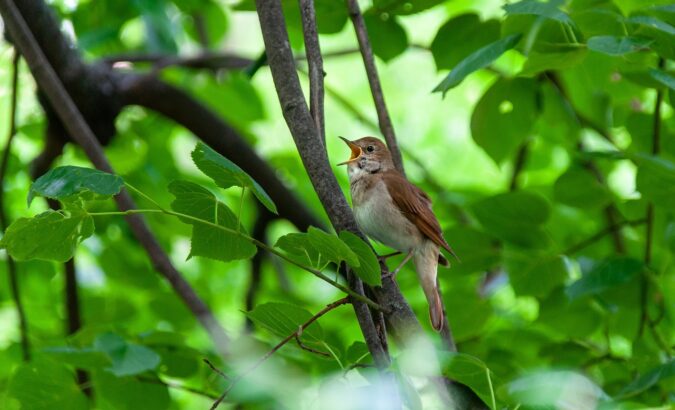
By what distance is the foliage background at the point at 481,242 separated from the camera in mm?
2646

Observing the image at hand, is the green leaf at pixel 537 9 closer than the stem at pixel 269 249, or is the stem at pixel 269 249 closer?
the stem at pixel 269 249

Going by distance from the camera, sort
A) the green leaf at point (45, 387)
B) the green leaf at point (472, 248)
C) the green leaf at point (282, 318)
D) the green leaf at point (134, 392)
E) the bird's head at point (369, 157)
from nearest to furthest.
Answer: the green leaf at point (282, 318) → the green leaf at point (45, 387) → the green leaf at point (134, 392) → the green leaf at point (472, 248) → the bird's head at point (369, 157)

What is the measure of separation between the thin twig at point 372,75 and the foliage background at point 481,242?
0.24 m

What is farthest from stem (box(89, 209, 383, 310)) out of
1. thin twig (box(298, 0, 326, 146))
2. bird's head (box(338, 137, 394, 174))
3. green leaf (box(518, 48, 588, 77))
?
bird's head (box(338, 137, 394, 174))

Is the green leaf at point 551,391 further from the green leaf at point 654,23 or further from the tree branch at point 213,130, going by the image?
the tree branch at point 213,130

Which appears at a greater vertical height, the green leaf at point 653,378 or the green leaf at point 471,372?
the green leaf at point 471,372

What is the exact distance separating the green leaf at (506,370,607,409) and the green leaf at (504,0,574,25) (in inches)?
37.6

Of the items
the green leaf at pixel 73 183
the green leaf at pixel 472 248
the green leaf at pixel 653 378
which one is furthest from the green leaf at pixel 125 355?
the green leaf at pixel 653 378

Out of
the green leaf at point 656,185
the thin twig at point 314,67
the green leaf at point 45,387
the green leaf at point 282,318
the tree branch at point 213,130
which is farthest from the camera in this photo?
the tree branch at point 213,130

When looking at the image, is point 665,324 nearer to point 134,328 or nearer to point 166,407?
point 166,407

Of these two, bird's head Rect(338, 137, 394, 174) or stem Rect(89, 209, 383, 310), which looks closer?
stem Rect(89, 209, 383, 310)

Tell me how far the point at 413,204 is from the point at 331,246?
1682 mm

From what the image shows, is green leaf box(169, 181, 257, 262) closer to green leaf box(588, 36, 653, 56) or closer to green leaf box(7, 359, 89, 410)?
green leaf box(588, 36, 653, 56)

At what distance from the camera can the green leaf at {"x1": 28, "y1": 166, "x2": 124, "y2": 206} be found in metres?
1.83
